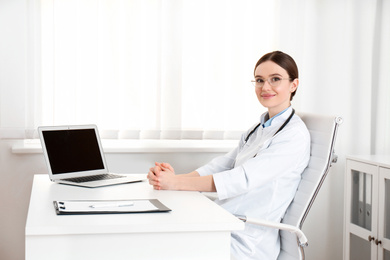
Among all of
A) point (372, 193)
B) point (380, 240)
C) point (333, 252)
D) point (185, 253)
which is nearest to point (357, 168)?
point (372, 193)

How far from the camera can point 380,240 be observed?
2.83 meters

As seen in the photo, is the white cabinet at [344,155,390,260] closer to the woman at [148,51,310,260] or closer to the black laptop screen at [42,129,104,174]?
the woman at [148,51,310,260]

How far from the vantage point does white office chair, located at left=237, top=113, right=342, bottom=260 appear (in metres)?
2.06

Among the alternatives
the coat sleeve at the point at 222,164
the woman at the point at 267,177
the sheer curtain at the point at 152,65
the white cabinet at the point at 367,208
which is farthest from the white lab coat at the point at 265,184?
the sheer curtain at the point at 152,65

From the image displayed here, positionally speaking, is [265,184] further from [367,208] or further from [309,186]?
[367,208]

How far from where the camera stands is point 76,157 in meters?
2.49

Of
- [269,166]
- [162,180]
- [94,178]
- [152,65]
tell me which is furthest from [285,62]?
[152,65]

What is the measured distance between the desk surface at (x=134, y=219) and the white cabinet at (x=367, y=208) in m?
1.21

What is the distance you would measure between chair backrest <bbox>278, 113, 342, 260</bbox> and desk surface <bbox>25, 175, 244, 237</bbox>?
389 mm

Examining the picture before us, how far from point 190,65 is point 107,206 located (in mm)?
1621

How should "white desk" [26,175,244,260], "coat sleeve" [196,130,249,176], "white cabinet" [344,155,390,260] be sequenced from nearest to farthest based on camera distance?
"white desk" [26,175,244,260] → "coat sleeve" [196,130,249,176] → "white cabinet" [344,155,390,260]

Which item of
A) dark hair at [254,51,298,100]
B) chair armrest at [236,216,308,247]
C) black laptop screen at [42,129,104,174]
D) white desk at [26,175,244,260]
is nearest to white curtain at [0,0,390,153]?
black laptop screen at [42,129,104,174]

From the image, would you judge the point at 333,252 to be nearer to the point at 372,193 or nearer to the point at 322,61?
the point at 372,193

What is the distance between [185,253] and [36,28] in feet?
6.25
